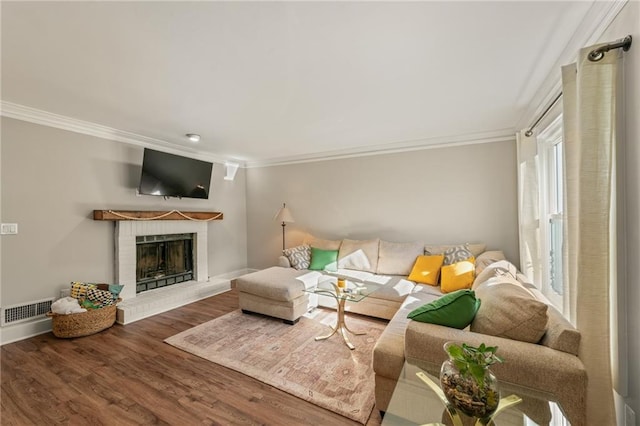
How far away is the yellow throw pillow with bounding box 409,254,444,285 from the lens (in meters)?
3.33

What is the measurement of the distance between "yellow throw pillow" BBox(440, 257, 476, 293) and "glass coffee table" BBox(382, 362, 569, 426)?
6.01 feet

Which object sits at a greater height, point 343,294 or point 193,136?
point 193,136

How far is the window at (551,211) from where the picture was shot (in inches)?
101

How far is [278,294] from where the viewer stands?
308 cm

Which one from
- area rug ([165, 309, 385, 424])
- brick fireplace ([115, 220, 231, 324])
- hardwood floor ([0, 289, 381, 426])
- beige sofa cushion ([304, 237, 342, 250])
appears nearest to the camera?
hardwood floor ([0, 289, 381, 426])

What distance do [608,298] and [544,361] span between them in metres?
0.49

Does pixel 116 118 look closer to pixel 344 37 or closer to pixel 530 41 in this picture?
pixel 344 37

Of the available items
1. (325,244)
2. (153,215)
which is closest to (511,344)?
(325,244)

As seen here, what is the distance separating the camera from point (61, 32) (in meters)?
1.62

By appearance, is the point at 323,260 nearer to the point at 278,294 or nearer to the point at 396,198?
the point at 278,294

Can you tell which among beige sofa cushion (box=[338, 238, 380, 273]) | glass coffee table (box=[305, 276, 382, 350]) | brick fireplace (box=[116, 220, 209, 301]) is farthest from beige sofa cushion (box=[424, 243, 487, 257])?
brick fireplace (box=[116, 220, 209, 301])

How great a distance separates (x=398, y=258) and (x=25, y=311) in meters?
4.47

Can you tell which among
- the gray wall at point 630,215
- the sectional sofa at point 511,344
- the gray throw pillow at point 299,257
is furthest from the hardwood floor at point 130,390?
the gray throw pillow at point 299,257

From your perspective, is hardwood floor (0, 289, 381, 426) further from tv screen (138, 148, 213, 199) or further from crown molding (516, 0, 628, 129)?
crown molding (516, 0, 628, 129)
